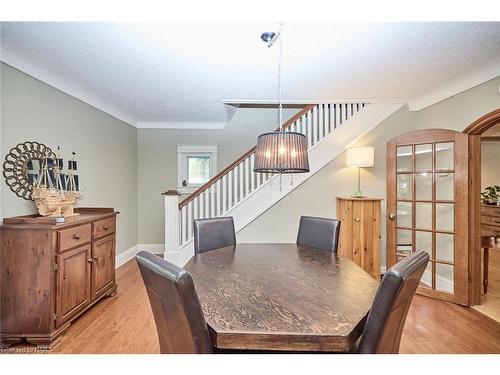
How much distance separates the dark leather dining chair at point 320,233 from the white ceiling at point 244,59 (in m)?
1.51

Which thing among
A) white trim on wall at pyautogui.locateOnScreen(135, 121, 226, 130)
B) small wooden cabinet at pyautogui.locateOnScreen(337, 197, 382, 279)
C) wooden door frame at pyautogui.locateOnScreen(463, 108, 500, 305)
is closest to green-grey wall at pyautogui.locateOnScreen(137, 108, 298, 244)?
white trim on wall at pyautogui.locateOnScreen(135, 121, 226, 130)

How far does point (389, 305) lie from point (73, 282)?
248 cm

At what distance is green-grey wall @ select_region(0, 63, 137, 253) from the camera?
228 centimetres

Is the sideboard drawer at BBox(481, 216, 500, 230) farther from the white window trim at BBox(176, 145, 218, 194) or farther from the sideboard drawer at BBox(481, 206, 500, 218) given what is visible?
the white window trim at BBox(176, 145, 218, 194)

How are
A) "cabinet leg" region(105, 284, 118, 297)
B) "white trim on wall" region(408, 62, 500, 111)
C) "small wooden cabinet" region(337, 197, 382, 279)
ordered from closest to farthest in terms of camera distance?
1. "white trim on wall" region(408, 62, 500, 111)
2. "cabinet leg" region(105, 284, 118, 297)
3. "small wooden cabinet" region(337, 197, 382, 279)

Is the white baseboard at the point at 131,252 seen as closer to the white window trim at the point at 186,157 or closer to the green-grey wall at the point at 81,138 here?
the green-grey wall at the point at 81,138

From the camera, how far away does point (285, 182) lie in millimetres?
3613

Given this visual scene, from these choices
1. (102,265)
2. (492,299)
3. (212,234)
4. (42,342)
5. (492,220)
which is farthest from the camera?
(492,220)

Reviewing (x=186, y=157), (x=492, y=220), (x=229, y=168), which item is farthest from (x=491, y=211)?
(x=186, y=157)

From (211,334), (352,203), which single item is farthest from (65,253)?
(352,203)

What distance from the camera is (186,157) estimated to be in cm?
493

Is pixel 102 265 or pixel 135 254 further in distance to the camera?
pixel 135 254

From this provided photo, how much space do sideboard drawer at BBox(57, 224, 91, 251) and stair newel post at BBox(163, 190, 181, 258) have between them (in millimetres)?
1184

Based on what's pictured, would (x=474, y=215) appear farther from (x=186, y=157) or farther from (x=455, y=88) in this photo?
(x=186, y=157)
